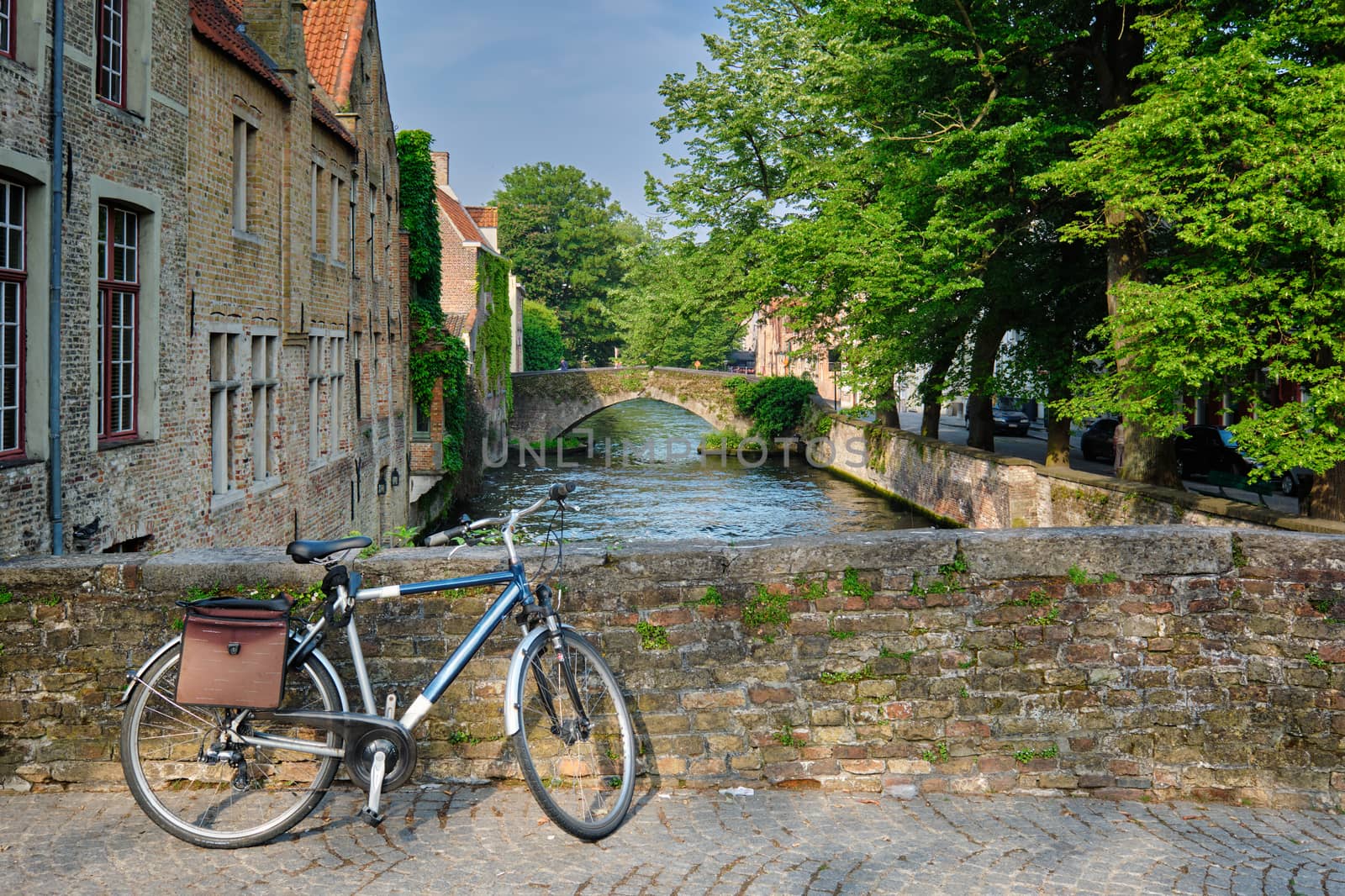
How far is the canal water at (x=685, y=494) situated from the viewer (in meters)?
26.9

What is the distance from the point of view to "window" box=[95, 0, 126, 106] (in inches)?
380

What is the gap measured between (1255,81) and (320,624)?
11243 mm

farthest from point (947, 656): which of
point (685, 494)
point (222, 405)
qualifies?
point (685, 494)

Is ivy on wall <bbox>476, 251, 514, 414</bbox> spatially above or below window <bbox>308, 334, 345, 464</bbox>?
above

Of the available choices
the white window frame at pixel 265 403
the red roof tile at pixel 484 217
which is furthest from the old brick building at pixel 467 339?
the white window frame at pixel 265 403

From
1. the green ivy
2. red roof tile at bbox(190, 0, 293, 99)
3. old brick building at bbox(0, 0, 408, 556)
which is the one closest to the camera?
old brick building at bbox(0, 0, 408, 556)

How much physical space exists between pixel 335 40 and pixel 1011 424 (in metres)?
30.5

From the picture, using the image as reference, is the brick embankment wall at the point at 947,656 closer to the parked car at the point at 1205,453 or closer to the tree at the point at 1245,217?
the tree at the point at 1245,217

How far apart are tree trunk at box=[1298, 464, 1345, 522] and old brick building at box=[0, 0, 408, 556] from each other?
40.1ft

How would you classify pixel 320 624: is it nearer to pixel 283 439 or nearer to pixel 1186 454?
pixel 283 439

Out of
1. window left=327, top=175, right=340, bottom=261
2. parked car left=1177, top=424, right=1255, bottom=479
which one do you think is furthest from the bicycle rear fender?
parked car left=1177, top=424, right=1255, bottom=479

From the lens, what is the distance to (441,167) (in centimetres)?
4759

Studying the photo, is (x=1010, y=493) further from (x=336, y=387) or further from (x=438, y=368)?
(x=438, y=368)

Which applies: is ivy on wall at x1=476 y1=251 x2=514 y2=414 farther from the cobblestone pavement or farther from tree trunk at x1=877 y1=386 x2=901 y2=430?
the cobblestone pavement
